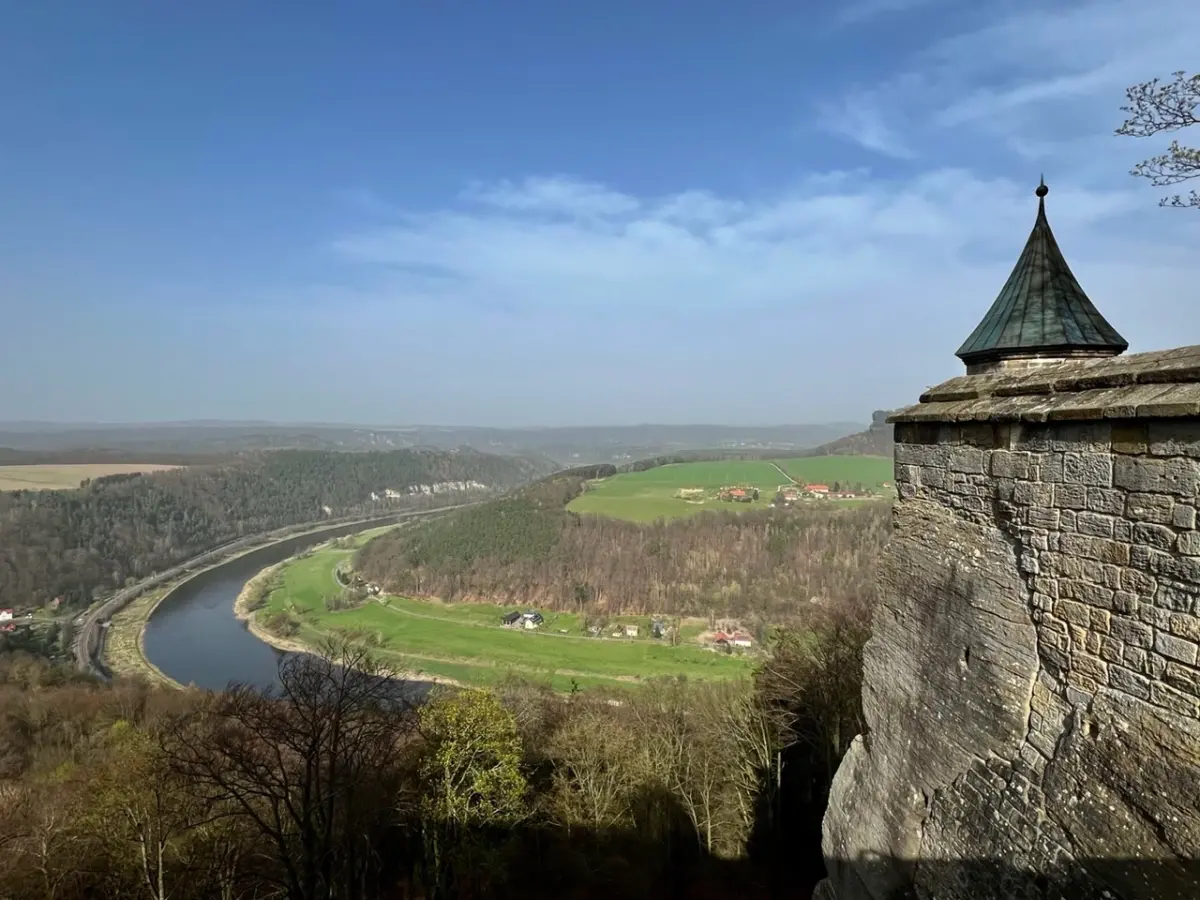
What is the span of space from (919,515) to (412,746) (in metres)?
15.1

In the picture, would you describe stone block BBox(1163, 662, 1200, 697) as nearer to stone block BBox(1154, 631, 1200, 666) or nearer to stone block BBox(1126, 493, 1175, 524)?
stone block BBox(1154, 631, 1200, 666)

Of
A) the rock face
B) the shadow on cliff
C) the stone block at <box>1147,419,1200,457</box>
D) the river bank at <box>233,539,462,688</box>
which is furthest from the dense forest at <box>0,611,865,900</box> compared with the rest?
the river bank at <box>233,539,462,688</box>

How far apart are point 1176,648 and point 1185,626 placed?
135 mm

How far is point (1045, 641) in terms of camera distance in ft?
14.1

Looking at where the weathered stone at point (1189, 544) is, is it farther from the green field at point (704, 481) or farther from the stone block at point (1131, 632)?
the green field at point (704, 481)

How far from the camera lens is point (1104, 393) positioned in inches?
158

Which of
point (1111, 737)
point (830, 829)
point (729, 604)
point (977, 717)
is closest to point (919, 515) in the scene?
point (977, 717)

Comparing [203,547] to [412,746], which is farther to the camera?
[203,547]

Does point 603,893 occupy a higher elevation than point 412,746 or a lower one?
lower

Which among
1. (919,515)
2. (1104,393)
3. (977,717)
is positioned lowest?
(977,717)

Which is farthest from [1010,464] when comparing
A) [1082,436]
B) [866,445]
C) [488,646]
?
[866,445]

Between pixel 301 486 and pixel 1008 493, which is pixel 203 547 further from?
pixel 1008 493

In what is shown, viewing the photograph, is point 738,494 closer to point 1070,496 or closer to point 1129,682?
point 1070,496

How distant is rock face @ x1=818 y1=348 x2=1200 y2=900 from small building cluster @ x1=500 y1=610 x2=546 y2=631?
59203 millimetres
